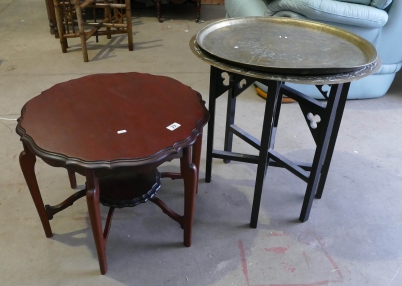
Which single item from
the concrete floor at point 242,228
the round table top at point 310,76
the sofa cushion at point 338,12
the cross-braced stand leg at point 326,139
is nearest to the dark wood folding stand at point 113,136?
the concrete floor at point 242,228

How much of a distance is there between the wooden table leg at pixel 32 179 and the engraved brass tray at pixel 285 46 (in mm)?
725

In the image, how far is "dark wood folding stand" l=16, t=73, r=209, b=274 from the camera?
1097 mm

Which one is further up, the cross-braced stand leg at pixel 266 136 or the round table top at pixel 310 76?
the round table top at pixel 310 76

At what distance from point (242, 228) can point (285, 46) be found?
78 cm

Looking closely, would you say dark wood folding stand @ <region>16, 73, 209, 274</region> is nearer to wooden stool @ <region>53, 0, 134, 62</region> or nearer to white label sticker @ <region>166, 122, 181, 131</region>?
white label sticker @ <region>166, 122, 181, 131</region>

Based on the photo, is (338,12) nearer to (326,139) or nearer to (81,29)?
(326,139)

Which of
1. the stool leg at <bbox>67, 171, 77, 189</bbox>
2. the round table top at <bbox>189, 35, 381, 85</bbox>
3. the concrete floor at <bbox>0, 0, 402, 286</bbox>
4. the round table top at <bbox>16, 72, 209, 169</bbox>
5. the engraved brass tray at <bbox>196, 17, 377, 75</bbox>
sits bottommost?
the concrete floor at <bbox>0, 0, 402, 286</bbox>

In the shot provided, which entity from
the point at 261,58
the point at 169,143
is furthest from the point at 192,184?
the point at 261,58

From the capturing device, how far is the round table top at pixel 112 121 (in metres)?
1.10

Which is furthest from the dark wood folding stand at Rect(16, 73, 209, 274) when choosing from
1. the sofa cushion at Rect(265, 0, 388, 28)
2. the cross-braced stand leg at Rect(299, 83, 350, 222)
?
the sofa cushion at Rect(265, 0, 388, 28)

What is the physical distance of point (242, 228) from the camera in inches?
62.0

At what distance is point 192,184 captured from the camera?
128cm

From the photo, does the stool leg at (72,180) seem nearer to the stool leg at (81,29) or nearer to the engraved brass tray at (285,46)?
the engraved brass tray at (285,46)

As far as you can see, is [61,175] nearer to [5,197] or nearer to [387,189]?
[5,197]
